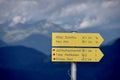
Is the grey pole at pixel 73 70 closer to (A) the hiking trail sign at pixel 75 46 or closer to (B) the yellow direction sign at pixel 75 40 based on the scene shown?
(A) the hiking trail sign at pixel 75 46

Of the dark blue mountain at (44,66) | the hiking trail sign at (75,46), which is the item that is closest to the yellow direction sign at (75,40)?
the hiking trail sign at (75,46)

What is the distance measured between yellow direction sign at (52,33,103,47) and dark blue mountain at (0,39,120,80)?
154 millimetres

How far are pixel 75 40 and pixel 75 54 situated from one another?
16cm

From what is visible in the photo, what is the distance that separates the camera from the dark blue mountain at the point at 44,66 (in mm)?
3475

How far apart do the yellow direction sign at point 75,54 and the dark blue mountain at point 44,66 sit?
94 millimetres

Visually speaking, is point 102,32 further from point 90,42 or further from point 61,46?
point 61,46

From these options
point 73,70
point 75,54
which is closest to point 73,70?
point 73,70

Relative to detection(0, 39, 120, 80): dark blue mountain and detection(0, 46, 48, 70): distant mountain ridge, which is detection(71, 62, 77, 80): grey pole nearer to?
detection(0, 39, 120, 80): dark blue mountain

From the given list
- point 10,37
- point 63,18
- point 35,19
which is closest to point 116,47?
point 63,18

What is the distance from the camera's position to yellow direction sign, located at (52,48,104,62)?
3.41 meters

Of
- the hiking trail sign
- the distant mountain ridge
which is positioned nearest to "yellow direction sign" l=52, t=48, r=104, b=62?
the hiking trail sign

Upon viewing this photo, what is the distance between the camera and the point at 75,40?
3.41 m

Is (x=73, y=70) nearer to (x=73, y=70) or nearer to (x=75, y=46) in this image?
(x=73, y=70)

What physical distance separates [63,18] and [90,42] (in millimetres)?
418
